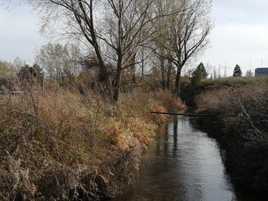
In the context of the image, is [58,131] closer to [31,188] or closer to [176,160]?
[31,188]

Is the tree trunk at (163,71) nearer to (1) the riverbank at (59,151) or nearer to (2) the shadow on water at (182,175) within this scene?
(2) the shadow on water at (182,175)

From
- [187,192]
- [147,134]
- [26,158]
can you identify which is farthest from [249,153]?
[147,134]

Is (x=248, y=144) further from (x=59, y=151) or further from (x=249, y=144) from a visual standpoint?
(x=59, y=151)

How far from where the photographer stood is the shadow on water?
413 inches

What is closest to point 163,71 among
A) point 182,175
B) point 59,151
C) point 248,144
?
point 182,175

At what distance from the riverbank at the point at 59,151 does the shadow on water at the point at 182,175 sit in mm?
664

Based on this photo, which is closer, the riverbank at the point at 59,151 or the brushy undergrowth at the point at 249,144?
the riverbank at the point at 59,151

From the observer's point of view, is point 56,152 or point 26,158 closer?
point 26,158

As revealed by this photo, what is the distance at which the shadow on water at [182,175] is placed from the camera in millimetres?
10492

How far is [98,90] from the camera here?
1641 centimetres

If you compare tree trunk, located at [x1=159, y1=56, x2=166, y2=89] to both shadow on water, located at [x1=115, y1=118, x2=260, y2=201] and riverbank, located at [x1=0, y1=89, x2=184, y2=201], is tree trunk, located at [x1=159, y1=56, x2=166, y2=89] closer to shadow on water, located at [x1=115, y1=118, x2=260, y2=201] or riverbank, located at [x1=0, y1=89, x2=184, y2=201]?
shadow on water, located at [x1=115, y1=118, x2=260, y2=201]

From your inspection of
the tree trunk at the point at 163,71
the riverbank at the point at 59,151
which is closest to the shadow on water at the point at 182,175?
the riverbank at the point at 59,151

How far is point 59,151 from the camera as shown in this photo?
391 inches

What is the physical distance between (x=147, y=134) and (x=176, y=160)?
424 centimetres
